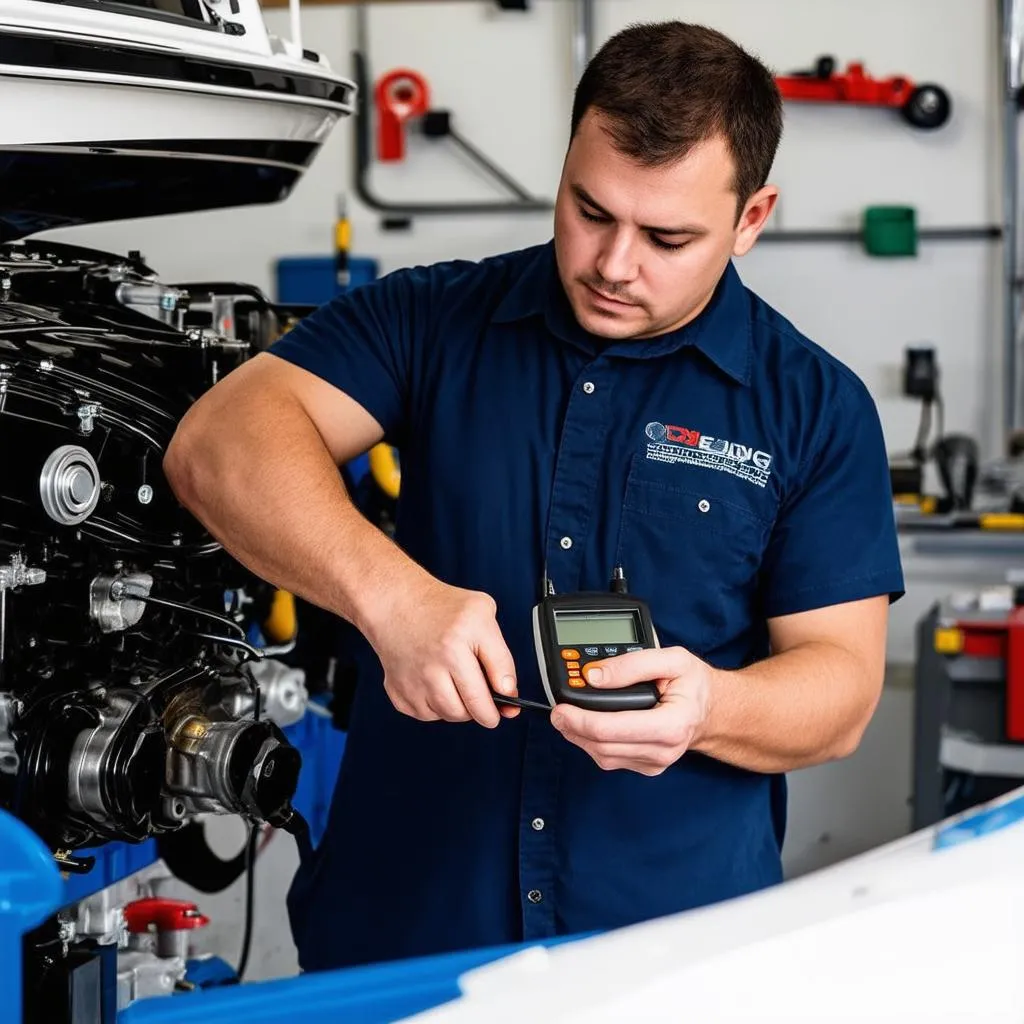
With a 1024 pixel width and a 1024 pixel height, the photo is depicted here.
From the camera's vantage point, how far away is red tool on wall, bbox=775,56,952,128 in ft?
14.3

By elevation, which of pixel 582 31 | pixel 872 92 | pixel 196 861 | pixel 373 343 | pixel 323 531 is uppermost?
pixel 582 31

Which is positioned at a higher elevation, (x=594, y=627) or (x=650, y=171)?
(x=650, y=171)

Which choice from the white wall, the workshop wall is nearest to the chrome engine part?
the workshop wall

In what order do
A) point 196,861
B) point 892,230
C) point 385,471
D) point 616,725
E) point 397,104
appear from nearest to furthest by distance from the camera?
point 616,725
point 196,861
point 385,471
point 892,230
point 397,104

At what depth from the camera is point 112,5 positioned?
64.7 inches

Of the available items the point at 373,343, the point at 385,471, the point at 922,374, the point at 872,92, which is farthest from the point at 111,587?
the point at 872,92

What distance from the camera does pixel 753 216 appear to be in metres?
1.43

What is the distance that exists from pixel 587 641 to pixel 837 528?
1.30 ft

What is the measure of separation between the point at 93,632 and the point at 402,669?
40 cm

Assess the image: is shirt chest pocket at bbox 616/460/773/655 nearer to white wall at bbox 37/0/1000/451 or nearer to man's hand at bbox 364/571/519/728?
man's hand at bbox 364/571/519/728

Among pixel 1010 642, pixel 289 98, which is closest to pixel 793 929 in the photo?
pixel 289 98

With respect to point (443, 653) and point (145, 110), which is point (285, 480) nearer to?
point (443, 653)

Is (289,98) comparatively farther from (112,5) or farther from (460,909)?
(460,909)

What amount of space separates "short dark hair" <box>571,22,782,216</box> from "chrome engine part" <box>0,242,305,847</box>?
1.73ft
